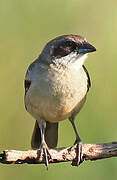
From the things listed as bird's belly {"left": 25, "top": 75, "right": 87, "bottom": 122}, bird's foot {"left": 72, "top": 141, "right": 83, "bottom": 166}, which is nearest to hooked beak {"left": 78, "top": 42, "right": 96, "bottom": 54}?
bird's belly {"left": 25, "top": 75, "right": 87, "bottom": 122}

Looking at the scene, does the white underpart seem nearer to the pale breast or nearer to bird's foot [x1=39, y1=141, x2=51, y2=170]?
the pale breast

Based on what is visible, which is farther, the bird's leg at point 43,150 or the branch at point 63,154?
the bird's leg at point 43,150

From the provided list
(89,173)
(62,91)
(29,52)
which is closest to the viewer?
(62,91)

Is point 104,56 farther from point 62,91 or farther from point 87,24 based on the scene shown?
point 62,91

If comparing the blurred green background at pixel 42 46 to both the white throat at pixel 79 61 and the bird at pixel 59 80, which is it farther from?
the white throat at pixel 79 61

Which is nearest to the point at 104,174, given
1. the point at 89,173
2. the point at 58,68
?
the point at 89,173

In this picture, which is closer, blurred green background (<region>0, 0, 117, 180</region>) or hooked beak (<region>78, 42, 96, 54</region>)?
hooked beak (<region>78, 42, 96, 54</region>)

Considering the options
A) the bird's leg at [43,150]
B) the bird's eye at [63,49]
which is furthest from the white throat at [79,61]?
the bird's leg at [43,150]
